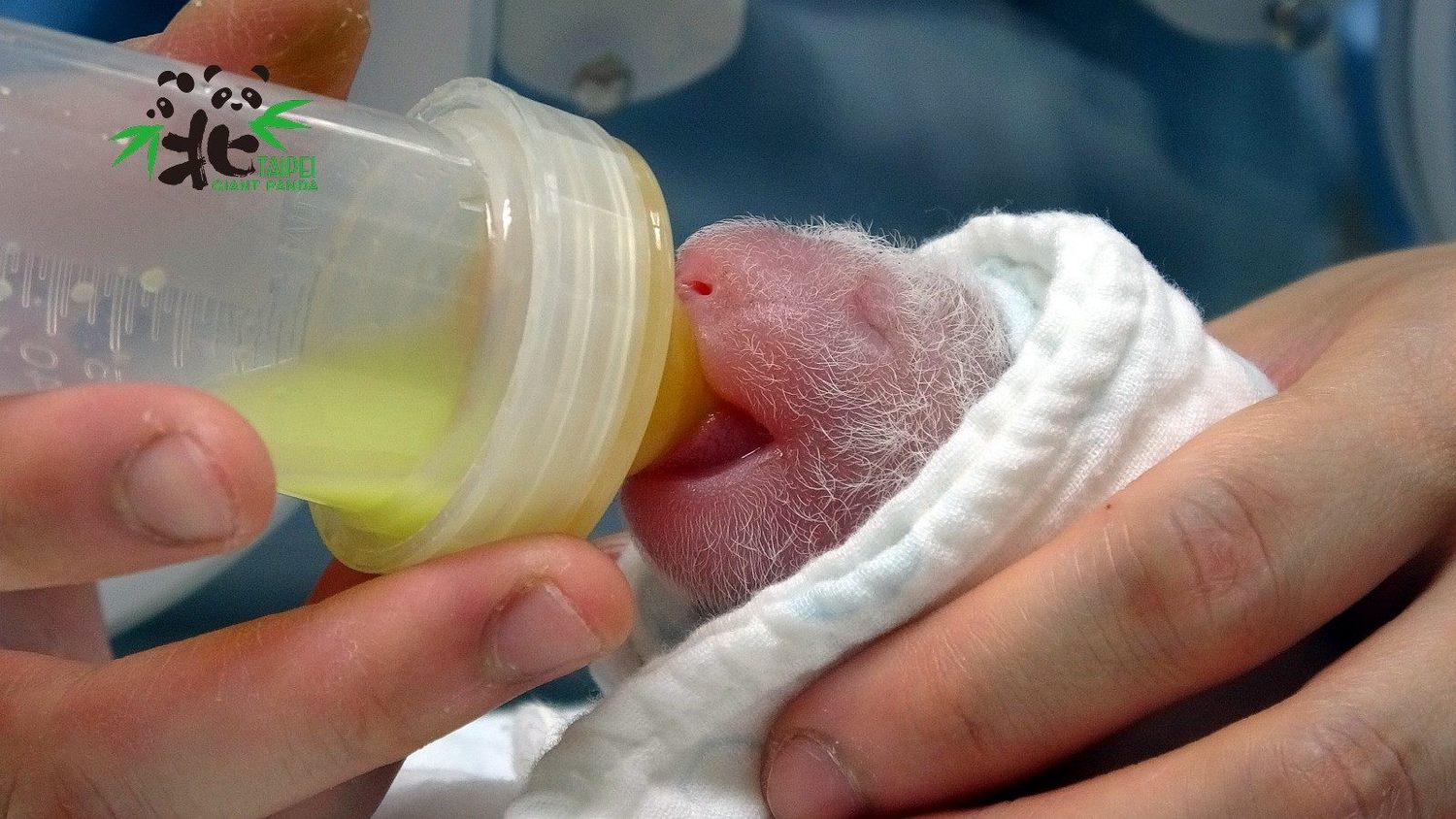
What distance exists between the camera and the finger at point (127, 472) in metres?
0.40

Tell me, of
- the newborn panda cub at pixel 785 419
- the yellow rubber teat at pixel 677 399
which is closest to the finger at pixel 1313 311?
the newborn panda cub at pixel 785 419

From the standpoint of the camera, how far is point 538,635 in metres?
0.49

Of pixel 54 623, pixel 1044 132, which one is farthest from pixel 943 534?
pixel 1044 132

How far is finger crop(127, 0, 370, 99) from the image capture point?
0.71 meters

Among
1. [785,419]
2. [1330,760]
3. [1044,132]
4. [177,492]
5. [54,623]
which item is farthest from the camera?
[1044,132]

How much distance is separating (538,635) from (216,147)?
0.25m

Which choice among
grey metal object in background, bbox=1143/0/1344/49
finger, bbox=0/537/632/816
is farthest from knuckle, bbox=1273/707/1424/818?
grey metal object in background, bbox=1143/0/1344/49

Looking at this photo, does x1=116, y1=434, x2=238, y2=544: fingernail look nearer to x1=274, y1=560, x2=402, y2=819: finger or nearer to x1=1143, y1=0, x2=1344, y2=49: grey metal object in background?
x1=274, y1=560, x2=402, y2=819: finger

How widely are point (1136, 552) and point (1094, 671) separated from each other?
61mm

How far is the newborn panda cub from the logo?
0.22 metres

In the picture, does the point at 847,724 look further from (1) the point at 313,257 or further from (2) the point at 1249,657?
(1) the point at 313,257

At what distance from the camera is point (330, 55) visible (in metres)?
0.76

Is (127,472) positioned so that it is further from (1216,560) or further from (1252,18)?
(1252,18)

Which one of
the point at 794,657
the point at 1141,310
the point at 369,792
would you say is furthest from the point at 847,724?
the point at 369,792
